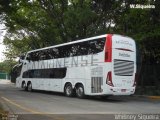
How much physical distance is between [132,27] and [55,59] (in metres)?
7.18

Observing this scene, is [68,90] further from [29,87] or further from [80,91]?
[29,87]

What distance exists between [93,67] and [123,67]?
1856 millimetres

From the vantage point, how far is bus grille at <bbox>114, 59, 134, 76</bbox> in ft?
76.5

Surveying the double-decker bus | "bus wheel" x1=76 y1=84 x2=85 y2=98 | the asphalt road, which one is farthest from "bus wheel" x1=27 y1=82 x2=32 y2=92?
the asphalt road

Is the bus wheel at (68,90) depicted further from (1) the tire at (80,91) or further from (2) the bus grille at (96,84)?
(2) the bus grille at (96,84)

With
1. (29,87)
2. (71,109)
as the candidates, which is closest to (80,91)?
(71,109)

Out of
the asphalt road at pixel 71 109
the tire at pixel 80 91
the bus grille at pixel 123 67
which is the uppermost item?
the bus grille at pixel 123 67

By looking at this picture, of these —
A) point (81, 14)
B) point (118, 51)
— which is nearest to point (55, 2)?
point (81, 14)

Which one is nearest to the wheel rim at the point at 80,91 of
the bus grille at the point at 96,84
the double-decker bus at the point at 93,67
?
the double-decker bus at the point at 93,67

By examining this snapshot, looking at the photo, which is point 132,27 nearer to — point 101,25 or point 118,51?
point 101,25

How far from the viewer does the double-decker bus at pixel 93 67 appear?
23188 millimetres

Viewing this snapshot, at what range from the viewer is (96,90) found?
944 inches

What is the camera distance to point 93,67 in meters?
24.3

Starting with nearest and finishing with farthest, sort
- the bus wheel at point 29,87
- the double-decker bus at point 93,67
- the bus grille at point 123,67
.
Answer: the double-decker bus at point 93,67 < the bus grille at point 123,67 < the bus wheel at point 29,87
